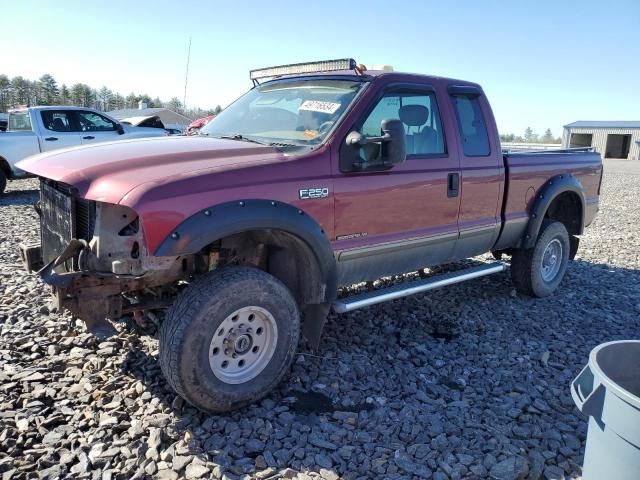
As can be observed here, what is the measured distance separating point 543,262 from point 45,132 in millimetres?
10286

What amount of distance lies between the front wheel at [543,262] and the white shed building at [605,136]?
49966 millimetres

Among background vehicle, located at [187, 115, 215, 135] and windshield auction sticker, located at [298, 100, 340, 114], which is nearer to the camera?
windshield auction sticker, located at [298, 100, 340, 114]

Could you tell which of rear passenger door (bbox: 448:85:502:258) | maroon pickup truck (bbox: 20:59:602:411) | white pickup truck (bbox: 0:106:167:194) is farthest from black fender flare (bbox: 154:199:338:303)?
white pickup truck (bbox: 0:106:167:194)

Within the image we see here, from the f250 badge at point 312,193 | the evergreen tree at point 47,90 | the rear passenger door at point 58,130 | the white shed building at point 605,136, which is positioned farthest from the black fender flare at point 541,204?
the evergreen tree at point 47,90

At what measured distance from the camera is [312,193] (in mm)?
3369

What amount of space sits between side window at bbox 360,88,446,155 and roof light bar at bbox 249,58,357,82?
1.24 ft

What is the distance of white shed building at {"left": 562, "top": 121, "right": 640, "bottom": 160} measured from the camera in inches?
1986

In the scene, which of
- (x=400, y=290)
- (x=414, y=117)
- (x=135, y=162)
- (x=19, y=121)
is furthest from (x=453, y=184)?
(x=19, y=121)

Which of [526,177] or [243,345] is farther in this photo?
[526,177]

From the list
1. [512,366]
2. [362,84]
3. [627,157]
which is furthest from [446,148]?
[627,157]

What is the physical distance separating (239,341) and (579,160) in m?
4.61

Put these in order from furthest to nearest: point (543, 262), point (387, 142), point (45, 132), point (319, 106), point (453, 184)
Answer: point (45, 132) < point (543, 262) < point (453, 184) < point (319, 106) < point (387, 142)

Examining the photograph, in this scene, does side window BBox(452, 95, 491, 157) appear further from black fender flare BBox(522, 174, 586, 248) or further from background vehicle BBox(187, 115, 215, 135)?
background vehicle BBox(187, 115, 215, 135)

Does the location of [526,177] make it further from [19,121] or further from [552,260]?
[19,121]
